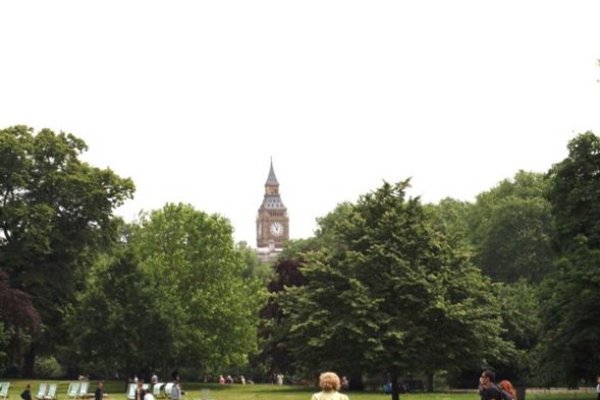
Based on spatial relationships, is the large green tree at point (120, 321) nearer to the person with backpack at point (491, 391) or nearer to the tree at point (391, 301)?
the tree at point (391, 301)

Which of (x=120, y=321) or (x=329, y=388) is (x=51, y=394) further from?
(x=329, y=388)

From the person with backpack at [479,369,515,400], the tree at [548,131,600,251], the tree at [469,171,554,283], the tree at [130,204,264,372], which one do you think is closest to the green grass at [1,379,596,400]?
the tree at [130,204,264,372]

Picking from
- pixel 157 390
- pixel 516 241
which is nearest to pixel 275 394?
Answer: pixel 157 390

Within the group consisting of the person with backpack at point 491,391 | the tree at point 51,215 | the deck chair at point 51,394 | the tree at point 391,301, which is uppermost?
the tree at point 51,215

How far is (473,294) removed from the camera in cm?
3844

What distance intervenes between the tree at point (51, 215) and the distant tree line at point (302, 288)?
0.10m

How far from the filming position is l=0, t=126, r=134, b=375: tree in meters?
58.5

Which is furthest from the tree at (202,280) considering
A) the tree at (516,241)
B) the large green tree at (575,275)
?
the tree at (516,241)

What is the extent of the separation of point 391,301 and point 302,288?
4.22 metres

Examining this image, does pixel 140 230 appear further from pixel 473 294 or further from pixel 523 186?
pixel 523 186

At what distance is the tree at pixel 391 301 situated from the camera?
36031 millimetres

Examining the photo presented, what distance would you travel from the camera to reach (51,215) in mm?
58562

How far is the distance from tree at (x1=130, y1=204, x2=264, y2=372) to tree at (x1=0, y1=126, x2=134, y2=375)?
3.51 m

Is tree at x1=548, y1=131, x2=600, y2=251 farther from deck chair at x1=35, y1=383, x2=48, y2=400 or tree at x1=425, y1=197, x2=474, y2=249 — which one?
tree at x1=425, y1=197, x2=474, y2=249
